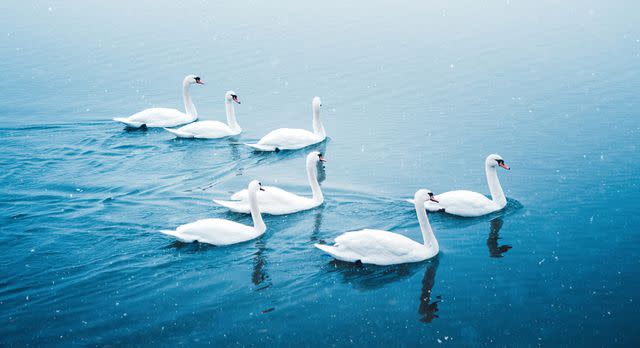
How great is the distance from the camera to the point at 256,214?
14.0m

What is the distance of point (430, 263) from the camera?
12.7m

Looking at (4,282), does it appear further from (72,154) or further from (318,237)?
(72,154)

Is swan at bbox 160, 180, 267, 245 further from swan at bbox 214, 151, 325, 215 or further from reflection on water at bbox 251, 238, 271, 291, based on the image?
swan at bbox 214, 151, 325, 215

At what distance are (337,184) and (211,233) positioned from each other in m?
4.58

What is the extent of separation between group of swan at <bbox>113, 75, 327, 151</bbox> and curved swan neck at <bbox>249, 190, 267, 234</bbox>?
211 inches

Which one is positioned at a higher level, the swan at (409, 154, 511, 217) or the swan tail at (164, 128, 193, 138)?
the swan tail at (164, 128, 193, 138)

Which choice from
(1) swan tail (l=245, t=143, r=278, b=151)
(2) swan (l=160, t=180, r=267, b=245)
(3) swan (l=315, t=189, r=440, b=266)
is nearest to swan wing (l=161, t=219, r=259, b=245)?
(2) swan (l=160, t=180, r=267, b=245)

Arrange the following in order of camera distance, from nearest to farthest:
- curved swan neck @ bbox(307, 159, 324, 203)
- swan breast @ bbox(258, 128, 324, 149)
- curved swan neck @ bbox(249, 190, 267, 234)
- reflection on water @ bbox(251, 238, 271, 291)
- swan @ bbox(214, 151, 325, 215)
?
reflection on water @ bbox(251, 238, 271, 291), curved swan neck @ bbox(249, 190, 267, 234), swan @ bbox(214, 151, 325, 215), curved swan neck @ bbox(307, 159, 324, 203), swan breast @ bbox(258, 128, 324, 149)

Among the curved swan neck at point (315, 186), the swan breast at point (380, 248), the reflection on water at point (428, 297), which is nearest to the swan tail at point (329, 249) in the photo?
the swan breast at point (380, 248)

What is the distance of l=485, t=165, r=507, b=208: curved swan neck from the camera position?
1500 cm

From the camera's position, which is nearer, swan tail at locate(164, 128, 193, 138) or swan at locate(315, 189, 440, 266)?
swan at locate(315, 189, 440, 266)

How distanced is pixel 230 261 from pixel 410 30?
2407cm

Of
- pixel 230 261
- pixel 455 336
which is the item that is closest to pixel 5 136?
pixel 230 261

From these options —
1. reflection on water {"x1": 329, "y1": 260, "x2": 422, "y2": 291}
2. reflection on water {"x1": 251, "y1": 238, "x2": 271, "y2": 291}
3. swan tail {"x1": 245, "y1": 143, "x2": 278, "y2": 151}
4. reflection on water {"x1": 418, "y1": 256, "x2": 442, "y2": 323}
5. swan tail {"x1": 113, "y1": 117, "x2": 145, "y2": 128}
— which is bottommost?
reflection on water {"x1": 418, "y1": 256, "x2": 442, "y2": 323}
